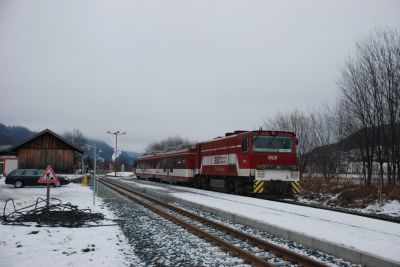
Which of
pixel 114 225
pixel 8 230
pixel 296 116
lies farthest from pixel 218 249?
pixel 296 116

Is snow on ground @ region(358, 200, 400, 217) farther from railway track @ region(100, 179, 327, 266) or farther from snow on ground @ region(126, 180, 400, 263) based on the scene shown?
railway track @ region(100, 179, 327, 266)

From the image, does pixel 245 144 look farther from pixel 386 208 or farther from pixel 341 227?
pixel 341 227

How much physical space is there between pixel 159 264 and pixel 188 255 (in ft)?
2.90

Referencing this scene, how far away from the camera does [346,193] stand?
65.4 ft

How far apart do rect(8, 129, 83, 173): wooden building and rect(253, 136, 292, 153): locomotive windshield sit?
27.1 meters

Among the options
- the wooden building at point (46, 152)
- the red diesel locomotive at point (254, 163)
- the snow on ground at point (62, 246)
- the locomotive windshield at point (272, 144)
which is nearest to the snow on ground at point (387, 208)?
the red diesel locomotive at point (254, 163)

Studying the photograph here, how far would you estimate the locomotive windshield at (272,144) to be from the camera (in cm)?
2016

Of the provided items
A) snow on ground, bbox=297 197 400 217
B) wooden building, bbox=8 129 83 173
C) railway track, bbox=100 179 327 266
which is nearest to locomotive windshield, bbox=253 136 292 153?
snow on ground, bbox=297 197 400 217

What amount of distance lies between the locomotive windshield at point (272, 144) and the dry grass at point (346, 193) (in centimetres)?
335

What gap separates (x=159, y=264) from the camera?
7.11 meters

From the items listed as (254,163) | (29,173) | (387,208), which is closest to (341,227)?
(387,208)

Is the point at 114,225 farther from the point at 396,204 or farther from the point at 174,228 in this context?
the point at 396,204

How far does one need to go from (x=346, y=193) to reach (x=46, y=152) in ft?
106

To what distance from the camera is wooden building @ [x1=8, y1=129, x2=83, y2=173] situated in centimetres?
4141
